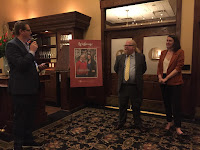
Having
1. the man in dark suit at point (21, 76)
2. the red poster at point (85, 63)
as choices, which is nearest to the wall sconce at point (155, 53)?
the red poster at point (85, 63)

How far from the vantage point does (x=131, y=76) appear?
2.59m

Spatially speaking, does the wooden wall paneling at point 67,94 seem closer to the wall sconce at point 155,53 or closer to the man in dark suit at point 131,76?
the man in dark suit at point 131,76

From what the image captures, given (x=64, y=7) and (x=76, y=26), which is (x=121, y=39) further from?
(x=64, y=7)

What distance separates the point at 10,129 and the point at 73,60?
5.24 ft

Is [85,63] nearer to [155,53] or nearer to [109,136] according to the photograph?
[109,136]

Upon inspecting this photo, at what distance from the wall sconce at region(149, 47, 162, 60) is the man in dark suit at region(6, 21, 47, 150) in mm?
2746

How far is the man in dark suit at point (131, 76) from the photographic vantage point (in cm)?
257

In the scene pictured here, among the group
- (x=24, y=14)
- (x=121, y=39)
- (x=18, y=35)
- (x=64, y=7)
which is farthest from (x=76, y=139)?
(x=24, y=14)

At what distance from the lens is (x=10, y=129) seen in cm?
261

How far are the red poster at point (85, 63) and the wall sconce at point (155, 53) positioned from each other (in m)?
1.35

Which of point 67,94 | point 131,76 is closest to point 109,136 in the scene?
point 131,76

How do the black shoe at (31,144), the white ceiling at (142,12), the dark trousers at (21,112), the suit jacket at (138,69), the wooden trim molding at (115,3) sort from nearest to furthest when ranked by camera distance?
the dark trousers at (21,112)
the black shoe at (31,144)
the suit jacket at (138,69)
the wooden trim molding at (115,3)
the white ceiling at (142,12)

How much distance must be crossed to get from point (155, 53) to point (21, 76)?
2973 millimetres

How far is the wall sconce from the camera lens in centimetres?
371
